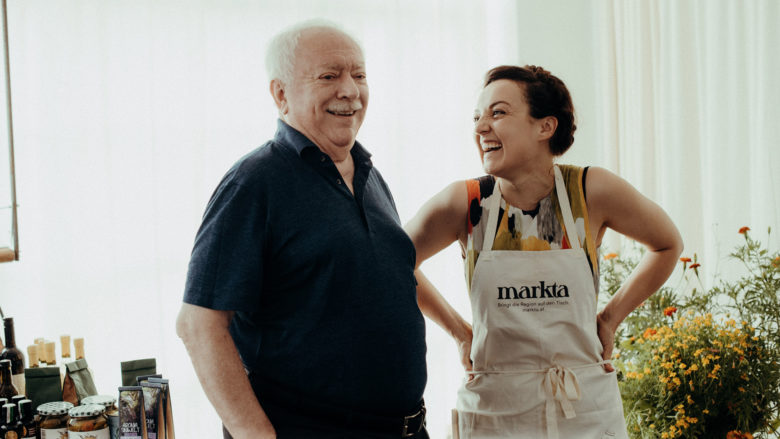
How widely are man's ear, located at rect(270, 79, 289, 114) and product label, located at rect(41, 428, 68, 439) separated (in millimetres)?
1005

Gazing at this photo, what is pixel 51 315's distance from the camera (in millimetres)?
2523

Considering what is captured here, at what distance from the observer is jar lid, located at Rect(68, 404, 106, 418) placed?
1.54m

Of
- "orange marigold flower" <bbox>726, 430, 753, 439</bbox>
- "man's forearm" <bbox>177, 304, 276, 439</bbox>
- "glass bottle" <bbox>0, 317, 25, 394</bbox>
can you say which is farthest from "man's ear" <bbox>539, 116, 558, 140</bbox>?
"glass bottle" <bbox>0, 317, 25, 394</bbox>

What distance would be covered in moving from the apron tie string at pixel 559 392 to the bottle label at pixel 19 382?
1.47 m

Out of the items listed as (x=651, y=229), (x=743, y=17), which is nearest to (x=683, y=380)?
(x=651, y=229)

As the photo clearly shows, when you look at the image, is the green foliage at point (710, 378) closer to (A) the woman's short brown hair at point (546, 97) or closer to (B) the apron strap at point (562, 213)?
(B) the apron strap at point (562, 213)

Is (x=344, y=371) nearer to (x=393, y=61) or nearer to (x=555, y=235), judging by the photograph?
(x=555, y=235)

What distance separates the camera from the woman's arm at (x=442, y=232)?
1.65 meters

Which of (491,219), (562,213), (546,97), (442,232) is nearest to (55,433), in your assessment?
(442,232)

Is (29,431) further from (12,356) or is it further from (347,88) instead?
(347,88)

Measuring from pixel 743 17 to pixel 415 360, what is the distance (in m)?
2.21

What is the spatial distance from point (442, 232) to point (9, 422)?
3.96ft

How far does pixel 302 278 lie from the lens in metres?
1.20

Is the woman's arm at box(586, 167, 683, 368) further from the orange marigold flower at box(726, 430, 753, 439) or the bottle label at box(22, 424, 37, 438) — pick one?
the bottle label at box(22, 424, 37, 438)
